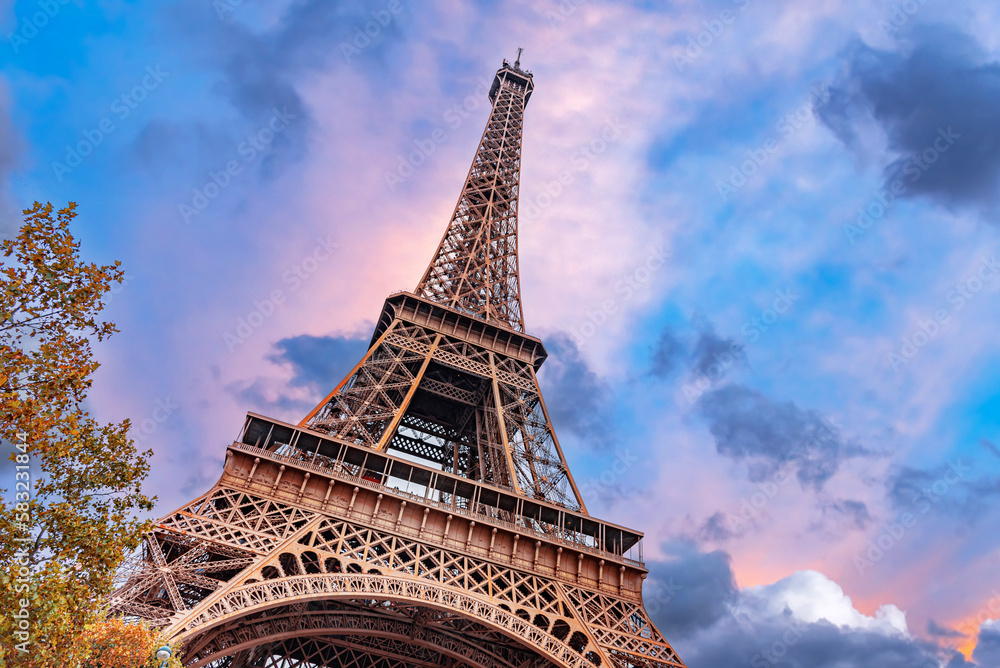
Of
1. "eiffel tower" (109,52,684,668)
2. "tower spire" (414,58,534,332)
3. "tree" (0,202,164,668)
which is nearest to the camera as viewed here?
"tree" (0,202,164,668)

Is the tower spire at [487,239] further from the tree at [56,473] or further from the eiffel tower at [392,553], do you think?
the tree at [56,473]

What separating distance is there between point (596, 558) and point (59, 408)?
17173 mm

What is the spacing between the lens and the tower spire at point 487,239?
1251 inches

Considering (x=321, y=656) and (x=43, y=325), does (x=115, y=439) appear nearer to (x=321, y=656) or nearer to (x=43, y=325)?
(x=43, y=325)

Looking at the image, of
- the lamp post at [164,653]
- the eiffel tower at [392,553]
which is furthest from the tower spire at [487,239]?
the lamp post at [164,653]

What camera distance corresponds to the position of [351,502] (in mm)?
19094

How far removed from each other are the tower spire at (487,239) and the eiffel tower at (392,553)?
3.49 m

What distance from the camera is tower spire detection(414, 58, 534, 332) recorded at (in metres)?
31.8

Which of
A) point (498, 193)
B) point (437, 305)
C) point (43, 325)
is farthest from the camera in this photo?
point (498, 193)

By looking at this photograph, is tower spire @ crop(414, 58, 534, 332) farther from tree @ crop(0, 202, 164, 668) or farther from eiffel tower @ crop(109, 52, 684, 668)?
tree @ crop(0, 202, 164, 668)

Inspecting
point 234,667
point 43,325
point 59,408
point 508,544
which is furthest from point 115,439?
point 234,667

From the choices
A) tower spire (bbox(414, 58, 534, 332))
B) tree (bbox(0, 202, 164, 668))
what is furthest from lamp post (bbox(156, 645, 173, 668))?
tower spire (bbox(414, 58, 534, 332))

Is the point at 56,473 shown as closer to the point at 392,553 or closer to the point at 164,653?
the point at 164,653

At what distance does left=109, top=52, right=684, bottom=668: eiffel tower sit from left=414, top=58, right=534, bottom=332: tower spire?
3.49m
